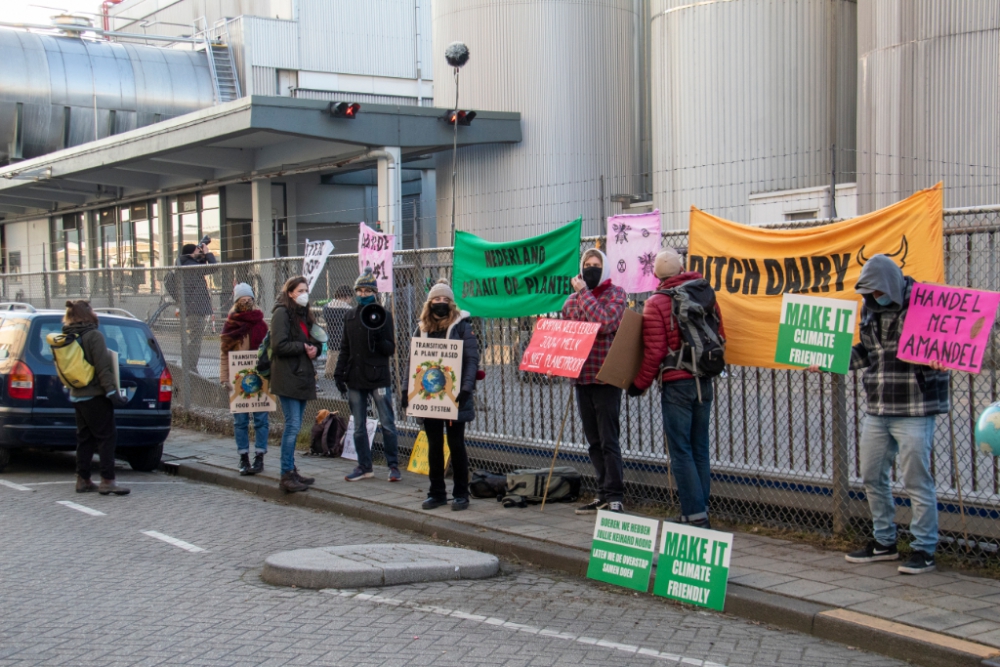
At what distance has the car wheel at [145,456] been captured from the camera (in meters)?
11.3

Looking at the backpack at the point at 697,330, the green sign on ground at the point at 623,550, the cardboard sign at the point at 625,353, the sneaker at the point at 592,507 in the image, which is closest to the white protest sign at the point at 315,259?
the sneaker at the point at 592,507

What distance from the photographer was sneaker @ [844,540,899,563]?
6469mm

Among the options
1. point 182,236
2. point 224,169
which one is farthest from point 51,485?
point 182,236

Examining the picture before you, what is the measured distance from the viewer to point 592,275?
7.84 metres

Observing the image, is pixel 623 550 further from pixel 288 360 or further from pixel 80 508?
pixel 80 508

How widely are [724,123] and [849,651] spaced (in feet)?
53.1

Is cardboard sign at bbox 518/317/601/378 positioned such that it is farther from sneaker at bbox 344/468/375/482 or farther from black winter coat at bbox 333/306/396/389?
sneaker at bbox 344/468/375/482

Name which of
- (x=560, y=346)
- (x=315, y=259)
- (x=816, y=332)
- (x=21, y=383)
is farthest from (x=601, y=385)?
(x=21, y=383)

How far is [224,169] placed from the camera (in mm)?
26250

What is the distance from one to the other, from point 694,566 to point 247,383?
19.4 feet

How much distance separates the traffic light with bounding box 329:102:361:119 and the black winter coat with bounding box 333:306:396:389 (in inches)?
441

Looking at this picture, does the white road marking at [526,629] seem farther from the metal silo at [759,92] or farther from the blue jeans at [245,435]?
the metal silo at [759,92]

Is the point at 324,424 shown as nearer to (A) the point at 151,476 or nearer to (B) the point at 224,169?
(A) the point at 151,476

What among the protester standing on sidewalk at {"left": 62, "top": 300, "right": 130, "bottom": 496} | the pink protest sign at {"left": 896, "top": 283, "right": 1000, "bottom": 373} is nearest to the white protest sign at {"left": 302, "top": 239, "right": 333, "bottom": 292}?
the protester standing on sidewalk at {"left": 62, "top": 300, "right": 130, "bottom": 496}
